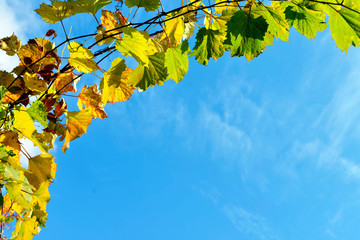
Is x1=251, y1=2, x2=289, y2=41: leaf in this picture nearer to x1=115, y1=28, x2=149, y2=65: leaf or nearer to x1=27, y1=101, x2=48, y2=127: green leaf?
x1=115, y1=28, x2=149, y2=65: leaf

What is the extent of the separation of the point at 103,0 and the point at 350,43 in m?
1.02

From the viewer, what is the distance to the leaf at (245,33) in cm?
125

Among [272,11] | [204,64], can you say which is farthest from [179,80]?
[272,11]

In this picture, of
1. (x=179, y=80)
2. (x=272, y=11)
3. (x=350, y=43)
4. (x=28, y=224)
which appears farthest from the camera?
(x=28, y=224)

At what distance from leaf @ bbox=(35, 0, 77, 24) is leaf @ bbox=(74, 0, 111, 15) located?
4cm

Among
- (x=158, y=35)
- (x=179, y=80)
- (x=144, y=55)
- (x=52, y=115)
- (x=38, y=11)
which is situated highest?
(x=158, y=35)

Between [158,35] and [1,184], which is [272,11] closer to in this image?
[158,35]

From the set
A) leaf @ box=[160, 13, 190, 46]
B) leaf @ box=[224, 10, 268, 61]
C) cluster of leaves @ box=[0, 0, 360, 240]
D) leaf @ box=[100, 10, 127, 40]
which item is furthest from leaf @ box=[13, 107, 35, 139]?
leaf @ box=[224, 10, 268, 61]

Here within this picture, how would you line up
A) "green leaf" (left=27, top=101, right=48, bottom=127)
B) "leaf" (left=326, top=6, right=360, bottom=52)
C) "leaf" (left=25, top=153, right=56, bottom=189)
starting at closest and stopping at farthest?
1. "leaf" (left=326, top=6, right=360, bottom=52)
2. "green leaf" (left=27, top=101, right=48, bottom=127)
3. "leaf" (left=25, top=153, right=56, bottom=189)

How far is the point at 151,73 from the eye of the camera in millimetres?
1514

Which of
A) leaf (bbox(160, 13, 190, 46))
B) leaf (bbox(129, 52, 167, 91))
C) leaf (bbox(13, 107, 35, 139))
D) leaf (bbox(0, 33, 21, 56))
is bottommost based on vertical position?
leaf (bbox(13, 107, 35, 139))

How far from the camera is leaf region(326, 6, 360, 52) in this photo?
45.3 inches

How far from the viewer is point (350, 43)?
119 cm

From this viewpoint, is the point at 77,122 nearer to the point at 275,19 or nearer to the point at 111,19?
the point at 111,19
